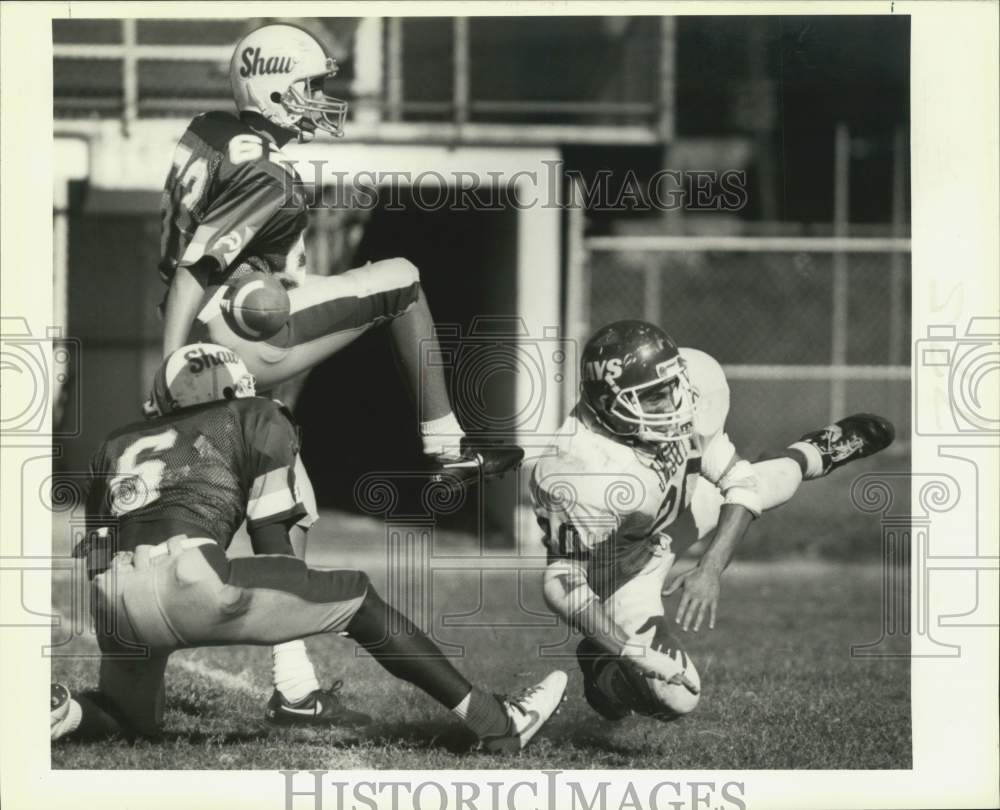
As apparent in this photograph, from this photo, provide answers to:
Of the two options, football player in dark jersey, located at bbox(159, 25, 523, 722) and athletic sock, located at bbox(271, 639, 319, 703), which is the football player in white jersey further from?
athletic sock, located at bbox(271, 639, 319, 703)

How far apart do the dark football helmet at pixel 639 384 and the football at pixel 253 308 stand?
3.28ft

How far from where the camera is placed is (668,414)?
14.9ft

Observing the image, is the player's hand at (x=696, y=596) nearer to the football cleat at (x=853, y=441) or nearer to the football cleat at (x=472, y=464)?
the football cleat at (x=853, y=441)

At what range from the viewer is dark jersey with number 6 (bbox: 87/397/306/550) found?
14.1 ft

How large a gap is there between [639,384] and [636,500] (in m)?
0.37

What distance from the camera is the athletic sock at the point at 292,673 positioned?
188 inches

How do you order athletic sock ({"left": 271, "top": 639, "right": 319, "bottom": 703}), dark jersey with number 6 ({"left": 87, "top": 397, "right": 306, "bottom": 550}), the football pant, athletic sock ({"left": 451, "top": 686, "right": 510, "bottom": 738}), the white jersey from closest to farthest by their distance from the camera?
the football pant, dark jersey with number 6 ({"left": 87, "top": 397, "right": 306, "bottom": 550}), athletic sock ({"left": 451, "top": 686, "right": 510, "bottom": 738}), the white jersey, athletic sock ({"left": 271, "top": 639, "right": 319, "bottom": 703})

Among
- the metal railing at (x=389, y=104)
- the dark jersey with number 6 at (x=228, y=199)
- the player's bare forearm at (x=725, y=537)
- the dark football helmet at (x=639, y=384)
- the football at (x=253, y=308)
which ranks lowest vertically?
the player's bare forearm at (x=725, y=537)

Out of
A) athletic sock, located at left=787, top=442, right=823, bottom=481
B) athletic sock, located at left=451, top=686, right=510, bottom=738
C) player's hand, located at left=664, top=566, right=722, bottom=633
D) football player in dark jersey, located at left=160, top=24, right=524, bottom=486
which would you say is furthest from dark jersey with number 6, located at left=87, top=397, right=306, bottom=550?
athletic sock, located at left=787, top=442, right=823, bottom=481

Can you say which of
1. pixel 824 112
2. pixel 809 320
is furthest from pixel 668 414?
pixel 809 320

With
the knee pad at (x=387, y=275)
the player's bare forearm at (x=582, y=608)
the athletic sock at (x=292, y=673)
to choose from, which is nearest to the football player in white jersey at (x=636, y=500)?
the player's bare forearm at (x=582, y=608)

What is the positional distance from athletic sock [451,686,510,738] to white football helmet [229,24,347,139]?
1898 mm

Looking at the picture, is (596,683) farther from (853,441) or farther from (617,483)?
(853,441)

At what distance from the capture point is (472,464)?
15.9 ft
